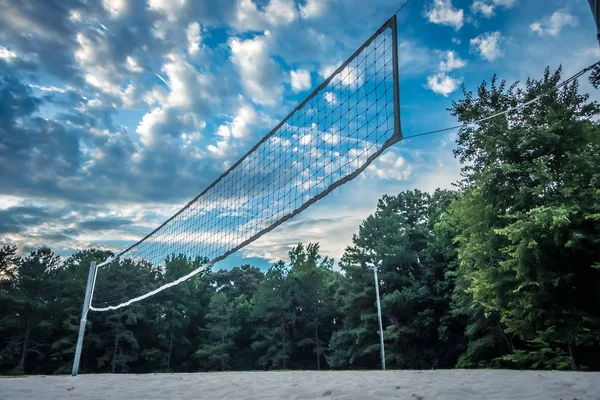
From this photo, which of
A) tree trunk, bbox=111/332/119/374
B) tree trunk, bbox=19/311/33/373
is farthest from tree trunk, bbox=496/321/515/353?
tree trunk, bbox=19/311/33/373

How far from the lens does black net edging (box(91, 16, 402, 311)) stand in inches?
202

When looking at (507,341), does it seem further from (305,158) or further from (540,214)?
(305,158)

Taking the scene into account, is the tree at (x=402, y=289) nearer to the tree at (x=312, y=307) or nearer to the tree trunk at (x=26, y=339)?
the tree at (x=312, y=307)

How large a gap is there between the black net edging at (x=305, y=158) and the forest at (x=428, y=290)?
6.09 meters

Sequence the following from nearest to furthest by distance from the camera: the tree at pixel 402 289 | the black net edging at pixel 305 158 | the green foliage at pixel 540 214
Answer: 1. the black net edging at pixel 305 158
2. the green foliage at pixel 540 214
3. the tree at pixel 402 289

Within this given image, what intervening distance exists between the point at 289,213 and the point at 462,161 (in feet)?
34.7

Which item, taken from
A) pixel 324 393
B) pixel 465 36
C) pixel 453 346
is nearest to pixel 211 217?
pixel 324 393

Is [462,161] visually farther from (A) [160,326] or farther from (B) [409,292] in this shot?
(A) [160,326]

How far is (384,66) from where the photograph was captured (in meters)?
5.17

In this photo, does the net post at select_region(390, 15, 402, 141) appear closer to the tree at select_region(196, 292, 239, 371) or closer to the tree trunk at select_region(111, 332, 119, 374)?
the tree at select_region(196, 292, 239, 371)

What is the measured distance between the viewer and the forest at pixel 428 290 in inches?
394

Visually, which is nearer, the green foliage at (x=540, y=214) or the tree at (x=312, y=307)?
the green foliage at (x=540, y=214)

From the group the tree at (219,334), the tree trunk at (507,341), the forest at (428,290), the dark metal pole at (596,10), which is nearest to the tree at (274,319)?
the forest at (428,290)

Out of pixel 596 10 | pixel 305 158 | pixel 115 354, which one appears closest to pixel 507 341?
pixel 305 158
